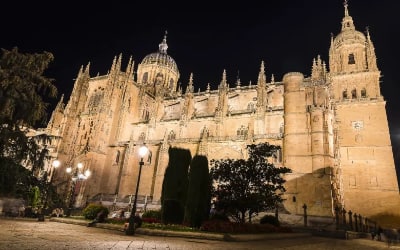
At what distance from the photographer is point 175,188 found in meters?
17.4

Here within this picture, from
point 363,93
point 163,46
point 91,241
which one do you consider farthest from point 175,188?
point 163,46

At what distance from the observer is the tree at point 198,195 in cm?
1591

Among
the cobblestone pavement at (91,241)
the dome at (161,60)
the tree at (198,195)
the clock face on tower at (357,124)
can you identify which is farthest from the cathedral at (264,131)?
the cobblestone pavement at (91,241)

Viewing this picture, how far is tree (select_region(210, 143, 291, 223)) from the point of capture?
17625 millimetres

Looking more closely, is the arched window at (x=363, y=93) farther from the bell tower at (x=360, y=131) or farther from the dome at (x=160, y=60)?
the dome at (x=160, y=60)

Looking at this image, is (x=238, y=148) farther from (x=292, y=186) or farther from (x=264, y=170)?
(x=264, y=170)

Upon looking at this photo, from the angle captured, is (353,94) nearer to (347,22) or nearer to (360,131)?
(360,131)

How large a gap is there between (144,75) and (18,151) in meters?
46.4

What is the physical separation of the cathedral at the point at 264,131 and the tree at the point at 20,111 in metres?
13.5

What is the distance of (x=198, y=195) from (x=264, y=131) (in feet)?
60.3

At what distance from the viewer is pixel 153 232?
1232 cm

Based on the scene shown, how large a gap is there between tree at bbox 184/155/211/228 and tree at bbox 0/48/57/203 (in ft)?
24.9

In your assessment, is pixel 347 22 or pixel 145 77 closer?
pixel 347 22

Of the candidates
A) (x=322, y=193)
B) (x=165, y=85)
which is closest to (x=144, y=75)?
(x=165, y=85)
